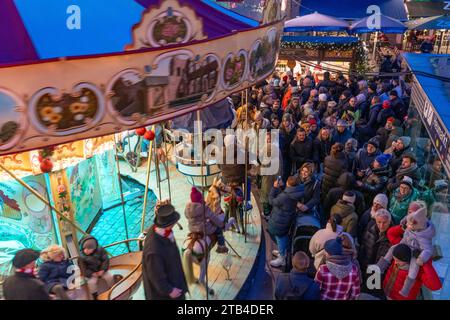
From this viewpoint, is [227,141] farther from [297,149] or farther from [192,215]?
[192,215]

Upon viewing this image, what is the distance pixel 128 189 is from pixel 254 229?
2856mm

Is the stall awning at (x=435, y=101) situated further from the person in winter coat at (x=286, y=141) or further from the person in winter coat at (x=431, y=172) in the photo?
the person in winter coat at (x=286, y=141)

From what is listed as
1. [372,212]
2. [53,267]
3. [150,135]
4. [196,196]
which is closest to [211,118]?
[150,135]

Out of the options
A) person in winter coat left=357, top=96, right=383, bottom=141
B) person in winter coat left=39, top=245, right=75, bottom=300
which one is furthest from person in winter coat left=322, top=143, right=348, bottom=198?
person in winter coat left=39, top=245, right=75, bottom=300

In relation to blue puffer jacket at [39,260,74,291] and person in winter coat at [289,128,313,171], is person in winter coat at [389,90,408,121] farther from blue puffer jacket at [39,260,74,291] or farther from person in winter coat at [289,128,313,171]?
blue puffer jacket at [39,260,74,291]

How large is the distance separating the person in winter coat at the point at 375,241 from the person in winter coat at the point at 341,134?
266cm

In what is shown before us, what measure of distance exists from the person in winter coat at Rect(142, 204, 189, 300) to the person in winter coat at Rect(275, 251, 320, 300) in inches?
34.9

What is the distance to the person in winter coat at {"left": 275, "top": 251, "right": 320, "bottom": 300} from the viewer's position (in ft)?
11.0

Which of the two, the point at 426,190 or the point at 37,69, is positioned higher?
the point at 37,69

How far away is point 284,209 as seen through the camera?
16.0 feet

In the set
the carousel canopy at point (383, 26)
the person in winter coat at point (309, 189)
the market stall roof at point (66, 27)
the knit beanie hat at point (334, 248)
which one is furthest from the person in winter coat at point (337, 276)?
the carousel canopy at point (383, 26)

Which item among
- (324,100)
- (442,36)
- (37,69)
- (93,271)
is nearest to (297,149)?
(324,100)

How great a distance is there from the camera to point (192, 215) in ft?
13.7

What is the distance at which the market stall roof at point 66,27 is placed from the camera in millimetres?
3764
